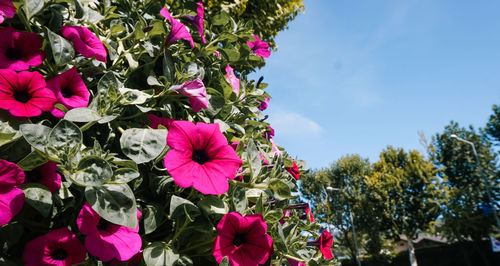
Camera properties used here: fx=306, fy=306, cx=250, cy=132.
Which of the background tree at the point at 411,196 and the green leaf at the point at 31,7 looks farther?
the background tree at the point at 411,196

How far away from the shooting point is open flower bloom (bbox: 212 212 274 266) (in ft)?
2.96

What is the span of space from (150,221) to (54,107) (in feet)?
1.41

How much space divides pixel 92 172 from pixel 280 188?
22.2 inches

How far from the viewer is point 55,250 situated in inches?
29.5

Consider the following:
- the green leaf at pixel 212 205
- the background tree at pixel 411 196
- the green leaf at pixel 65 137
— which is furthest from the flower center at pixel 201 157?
the background tree at pixel 411 196

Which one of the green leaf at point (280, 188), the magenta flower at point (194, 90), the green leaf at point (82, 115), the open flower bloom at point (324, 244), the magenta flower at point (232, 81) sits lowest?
the green leaf at point (82, 115)

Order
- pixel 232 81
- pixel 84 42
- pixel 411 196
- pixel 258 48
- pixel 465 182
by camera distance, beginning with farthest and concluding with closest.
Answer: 1. pixel 465 182
2. pixel 411 196
3. pixel 258 48
4. pixel 232 81
5. pixel 84 42

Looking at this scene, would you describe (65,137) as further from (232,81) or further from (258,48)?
(258,48)

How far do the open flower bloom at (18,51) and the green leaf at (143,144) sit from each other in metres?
0.36

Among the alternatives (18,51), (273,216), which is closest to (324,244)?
(273,216)

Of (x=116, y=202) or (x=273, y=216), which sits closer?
(x=116, y=202)

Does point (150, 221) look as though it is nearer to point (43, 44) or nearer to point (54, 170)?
point (54, 170)

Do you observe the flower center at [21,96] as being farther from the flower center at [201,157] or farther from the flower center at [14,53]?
the flower center at [201,157]

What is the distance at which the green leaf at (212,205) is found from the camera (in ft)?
2.98
